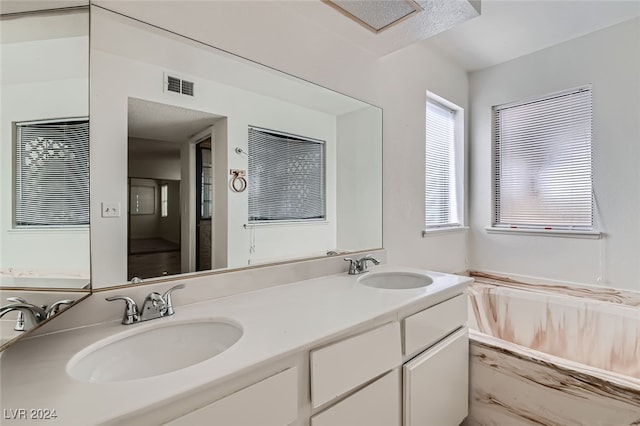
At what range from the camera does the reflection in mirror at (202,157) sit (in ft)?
3.58

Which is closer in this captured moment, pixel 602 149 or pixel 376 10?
pixel 376 10

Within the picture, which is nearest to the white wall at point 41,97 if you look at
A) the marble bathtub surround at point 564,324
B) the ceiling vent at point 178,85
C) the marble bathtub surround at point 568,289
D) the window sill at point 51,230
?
the window sill at point 51,230

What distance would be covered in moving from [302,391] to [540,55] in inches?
125

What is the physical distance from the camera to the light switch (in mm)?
1069

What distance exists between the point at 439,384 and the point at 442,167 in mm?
1896

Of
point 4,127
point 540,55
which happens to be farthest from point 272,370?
point 540,55

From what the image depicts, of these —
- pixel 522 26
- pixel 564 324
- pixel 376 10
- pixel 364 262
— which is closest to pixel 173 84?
pixel 376 10

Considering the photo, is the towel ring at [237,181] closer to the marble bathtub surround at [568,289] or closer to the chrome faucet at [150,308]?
the chrome faucet at [150,308]

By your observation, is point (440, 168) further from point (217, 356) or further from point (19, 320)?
point (19, 320)

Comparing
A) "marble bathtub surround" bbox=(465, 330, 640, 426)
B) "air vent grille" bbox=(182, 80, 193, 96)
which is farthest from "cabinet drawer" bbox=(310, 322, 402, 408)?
"air vent grille" bbox=(182, 80, 193, 96)

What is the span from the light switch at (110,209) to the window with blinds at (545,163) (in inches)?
119

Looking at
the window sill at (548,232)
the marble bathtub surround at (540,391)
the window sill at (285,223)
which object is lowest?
the marble bathtub surround at (540,391)

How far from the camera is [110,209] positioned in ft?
3.55

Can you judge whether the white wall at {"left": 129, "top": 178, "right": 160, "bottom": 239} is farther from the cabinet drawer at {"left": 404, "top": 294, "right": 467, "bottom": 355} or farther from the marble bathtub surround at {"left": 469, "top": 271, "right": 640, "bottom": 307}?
the marble bathtub surround at {"left": 469, "top": 271, "right": 640, "bottom": 307}
